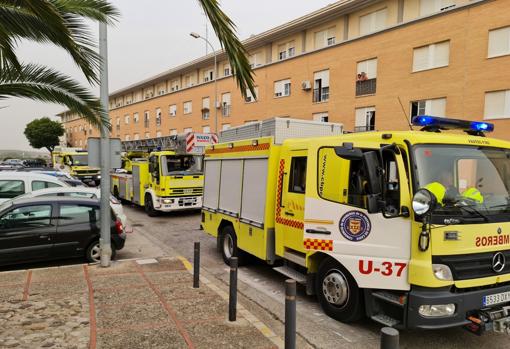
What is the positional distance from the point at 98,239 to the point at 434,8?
762 inches

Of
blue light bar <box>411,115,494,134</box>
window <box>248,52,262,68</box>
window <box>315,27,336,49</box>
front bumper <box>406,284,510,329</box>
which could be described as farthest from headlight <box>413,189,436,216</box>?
window <box>248,52,262,68</box>

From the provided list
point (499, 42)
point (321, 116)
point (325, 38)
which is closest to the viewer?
point (499, 42)

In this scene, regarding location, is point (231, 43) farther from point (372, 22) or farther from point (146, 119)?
point (146, 119)

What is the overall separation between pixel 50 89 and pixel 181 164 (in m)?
9.88

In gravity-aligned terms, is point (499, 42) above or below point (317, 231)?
above

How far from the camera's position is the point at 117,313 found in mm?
4730

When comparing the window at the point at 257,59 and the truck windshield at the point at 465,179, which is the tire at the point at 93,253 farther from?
the window at the point at 257,59

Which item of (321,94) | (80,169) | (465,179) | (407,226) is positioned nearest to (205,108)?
(80,169)

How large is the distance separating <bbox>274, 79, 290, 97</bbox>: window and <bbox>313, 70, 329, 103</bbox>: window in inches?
99.9

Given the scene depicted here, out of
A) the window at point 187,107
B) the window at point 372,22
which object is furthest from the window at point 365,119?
the window at point 187,107

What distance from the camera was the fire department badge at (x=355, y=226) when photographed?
4.39m

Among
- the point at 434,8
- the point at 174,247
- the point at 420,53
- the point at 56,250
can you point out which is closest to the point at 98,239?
the point at 56,250

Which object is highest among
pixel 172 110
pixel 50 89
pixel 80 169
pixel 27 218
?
pixel 172 110

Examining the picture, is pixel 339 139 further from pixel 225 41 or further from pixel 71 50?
pixel 71 50
